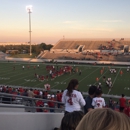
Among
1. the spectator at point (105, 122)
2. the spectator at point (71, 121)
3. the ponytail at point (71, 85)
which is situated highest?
the spectator at point (105, 122)

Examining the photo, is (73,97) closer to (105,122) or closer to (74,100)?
(74,100)

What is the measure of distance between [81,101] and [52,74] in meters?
21.5

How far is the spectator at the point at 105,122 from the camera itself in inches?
37.9

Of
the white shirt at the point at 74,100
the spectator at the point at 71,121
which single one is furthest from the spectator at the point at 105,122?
the white shirt at the point at 74,100

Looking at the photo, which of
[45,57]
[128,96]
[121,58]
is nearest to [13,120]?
[128,96]

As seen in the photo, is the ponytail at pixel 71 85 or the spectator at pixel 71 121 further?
the ponytail at pixel 71 85

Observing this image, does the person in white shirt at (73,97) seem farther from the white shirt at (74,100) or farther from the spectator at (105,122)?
the spectator at (105,122)

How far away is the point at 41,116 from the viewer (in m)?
4.45

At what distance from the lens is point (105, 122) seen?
38.3 inches

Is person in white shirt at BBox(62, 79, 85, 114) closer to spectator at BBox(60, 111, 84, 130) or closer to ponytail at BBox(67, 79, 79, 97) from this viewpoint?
ponytail at BBox(67, 79, 79, 97)

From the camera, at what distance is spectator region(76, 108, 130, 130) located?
96 cm

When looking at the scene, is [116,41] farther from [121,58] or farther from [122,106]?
[122,106]

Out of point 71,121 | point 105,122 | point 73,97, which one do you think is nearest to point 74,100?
point 73,97

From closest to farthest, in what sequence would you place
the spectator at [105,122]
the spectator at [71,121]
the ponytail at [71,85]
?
1. the spectator at [105,122]
2. the spectator at [71,121]
3. the ponytail at [71,85]
